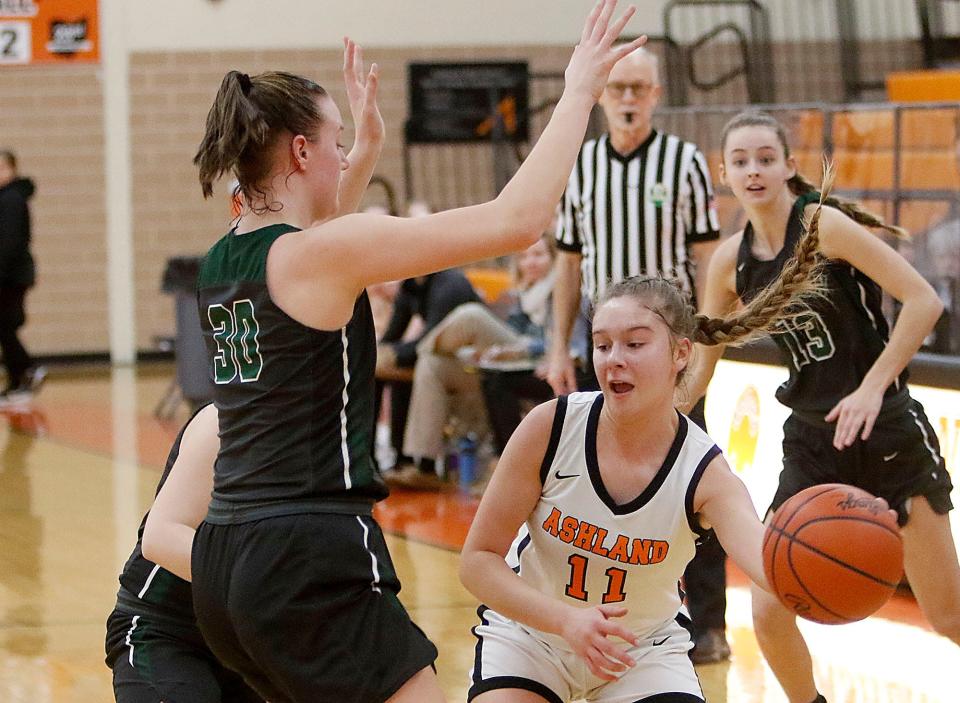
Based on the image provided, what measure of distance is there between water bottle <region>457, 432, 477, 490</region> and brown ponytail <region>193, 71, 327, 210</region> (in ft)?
18.9

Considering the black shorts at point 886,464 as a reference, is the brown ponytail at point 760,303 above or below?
above

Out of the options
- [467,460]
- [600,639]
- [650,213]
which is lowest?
[467,460]

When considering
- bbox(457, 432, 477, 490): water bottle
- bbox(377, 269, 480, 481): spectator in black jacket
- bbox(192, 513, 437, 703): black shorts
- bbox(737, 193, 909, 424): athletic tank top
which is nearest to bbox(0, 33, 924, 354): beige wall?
bbox(377, 269, 480, 481): spectator in black jacket

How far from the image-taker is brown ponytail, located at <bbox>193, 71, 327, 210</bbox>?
2461 mm

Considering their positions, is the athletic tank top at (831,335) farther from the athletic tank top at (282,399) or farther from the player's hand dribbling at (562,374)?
the athletic tank top at (282,399)

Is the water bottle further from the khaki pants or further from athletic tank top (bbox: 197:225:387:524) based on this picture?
athletic tank top (bbox: 197:225:387:524)

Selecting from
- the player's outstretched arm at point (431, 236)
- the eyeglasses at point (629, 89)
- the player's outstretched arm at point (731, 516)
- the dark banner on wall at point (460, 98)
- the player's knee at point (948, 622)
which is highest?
the dark banner on wall at point (460, 98)

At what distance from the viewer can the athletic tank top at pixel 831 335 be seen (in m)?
4.04

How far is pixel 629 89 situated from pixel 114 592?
291 centimetres

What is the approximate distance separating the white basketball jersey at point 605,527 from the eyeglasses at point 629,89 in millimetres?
2275

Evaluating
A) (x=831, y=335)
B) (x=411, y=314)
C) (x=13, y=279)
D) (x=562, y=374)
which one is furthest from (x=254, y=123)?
(x=13, y=279)

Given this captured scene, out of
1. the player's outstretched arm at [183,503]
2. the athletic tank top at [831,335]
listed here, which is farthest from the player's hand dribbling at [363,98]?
the athletic tank top at [831,335]

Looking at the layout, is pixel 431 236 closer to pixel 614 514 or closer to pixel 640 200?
pixel 614 514

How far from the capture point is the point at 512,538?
304 centimetres
